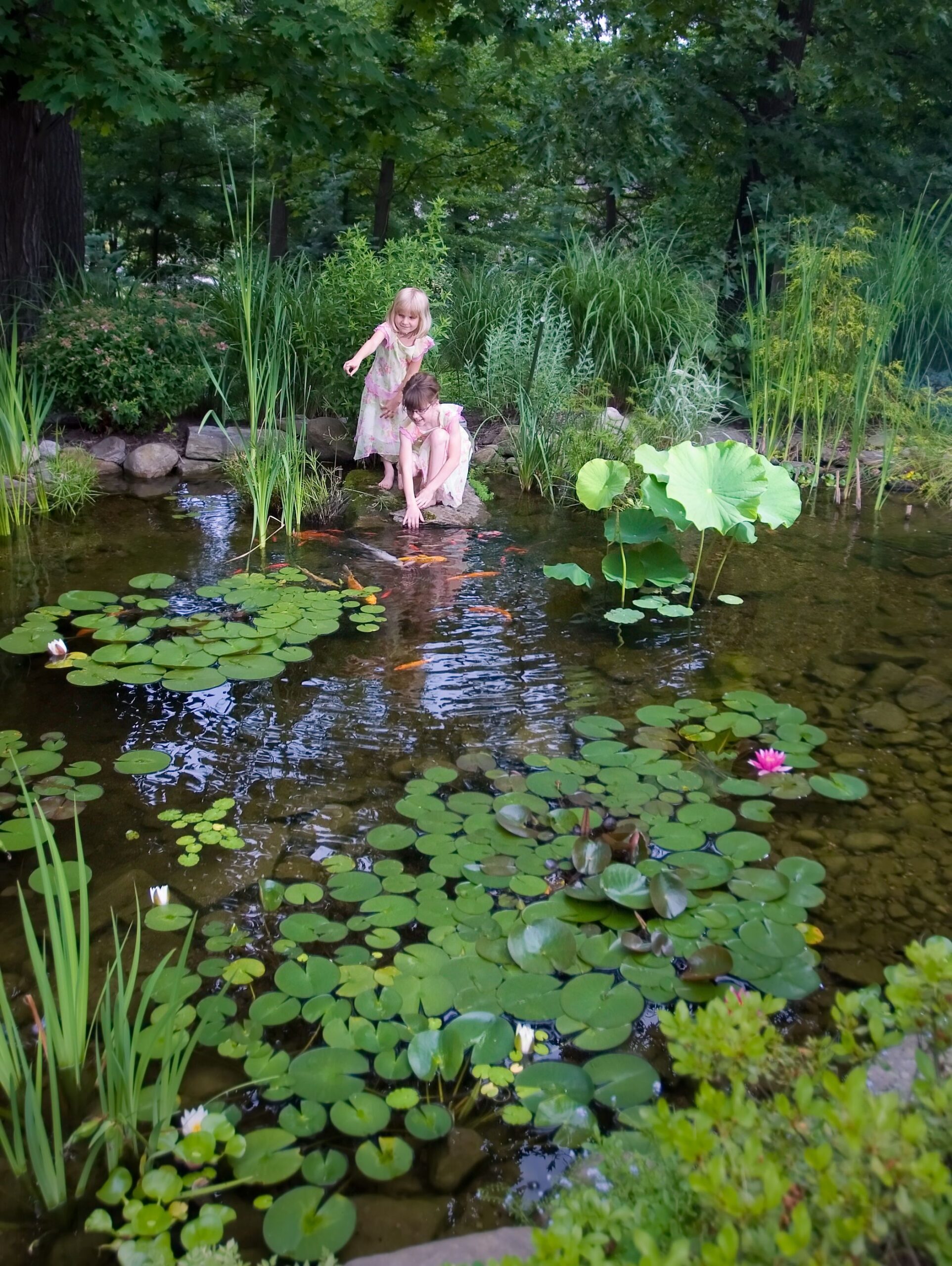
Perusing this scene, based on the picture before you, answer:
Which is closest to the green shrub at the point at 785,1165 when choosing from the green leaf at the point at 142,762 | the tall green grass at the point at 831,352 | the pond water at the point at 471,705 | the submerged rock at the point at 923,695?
the pond water at the point at 471,705

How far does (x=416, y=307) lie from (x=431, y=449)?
0.75 m

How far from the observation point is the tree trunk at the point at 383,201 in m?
8.36

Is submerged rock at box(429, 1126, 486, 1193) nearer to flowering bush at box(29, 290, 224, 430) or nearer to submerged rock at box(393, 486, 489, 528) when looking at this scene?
submerged rock at box(393, 486, 489, 528)

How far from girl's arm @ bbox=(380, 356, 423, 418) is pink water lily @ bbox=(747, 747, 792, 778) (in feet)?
10.6

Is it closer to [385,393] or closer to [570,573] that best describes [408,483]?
[385,393]

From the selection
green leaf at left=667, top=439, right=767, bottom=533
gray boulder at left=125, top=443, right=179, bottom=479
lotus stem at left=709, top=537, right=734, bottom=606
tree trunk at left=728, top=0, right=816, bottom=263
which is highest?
tree trunk at left=728, top=0, right=816, bottom=263

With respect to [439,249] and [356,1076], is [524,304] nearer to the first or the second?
[439,249]

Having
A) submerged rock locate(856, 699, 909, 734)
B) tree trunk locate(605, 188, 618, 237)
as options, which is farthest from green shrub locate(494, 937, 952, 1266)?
tree trunk locate(605, 188, 618, 237)

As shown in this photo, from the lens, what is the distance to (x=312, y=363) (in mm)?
6289

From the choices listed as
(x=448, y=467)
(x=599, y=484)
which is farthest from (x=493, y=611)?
(x=448, y=467)

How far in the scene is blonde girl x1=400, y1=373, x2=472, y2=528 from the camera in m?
5.05

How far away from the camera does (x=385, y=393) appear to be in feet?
17.8

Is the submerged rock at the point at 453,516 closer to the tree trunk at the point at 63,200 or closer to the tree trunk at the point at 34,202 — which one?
the tree trunk at the point at 34,202

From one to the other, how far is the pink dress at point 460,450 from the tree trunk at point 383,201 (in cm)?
372
